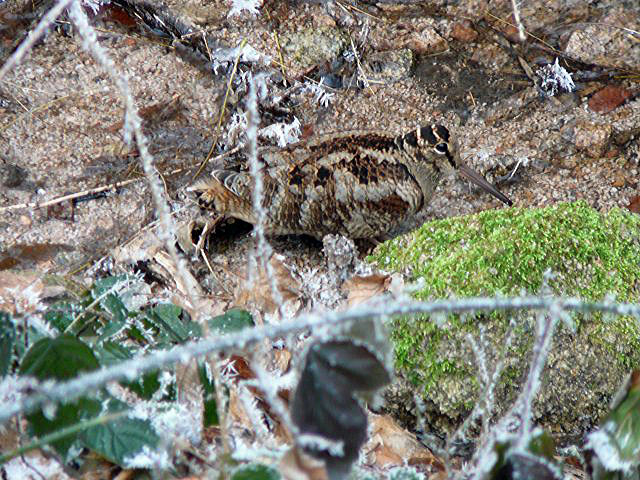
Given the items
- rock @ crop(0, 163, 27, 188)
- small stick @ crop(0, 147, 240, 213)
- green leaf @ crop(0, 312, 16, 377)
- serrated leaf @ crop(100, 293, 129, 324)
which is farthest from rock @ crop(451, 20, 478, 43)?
green leaf @ crop(0, 312, 16, 377)

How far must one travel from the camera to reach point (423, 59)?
484cm

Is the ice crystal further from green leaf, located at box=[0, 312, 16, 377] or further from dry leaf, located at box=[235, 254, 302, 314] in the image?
green leaf, located at box=[0, 312, 16, 377]

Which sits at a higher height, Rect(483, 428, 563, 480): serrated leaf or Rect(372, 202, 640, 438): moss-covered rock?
Rect(483, 428, 563, 480): serrated leaf

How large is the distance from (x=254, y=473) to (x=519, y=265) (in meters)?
1.74

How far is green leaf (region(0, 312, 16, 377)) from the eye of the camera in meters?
1.47

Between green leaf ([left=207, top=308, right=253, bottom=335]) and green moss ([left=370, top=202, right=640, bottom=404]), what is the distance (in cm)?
90

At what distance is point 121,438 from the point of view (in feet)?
5.44

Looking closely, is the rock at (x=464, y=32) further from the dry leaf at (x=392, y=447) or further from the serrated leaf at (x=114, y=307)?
the serrated leaf at (x=114, y=307)

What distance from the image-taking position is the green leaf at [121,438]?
1.64 meters

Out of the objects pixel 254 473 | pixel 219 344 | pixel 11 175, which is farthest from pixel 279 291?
pixel 11 175

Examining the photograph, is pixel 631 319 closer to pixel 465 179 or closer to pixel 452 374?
pixel 452 374

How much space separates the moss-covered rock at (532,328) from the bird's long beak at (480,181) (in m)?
1.13

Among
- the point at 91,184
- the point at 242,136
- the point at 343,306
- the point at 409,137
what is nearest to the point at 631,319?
the point at 343,306

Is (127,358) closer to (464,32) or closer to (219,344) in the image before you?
(219,344)
